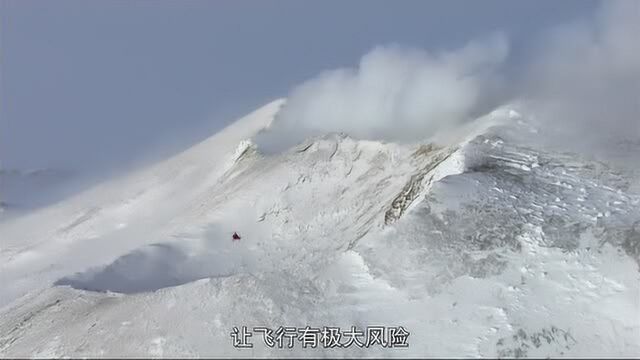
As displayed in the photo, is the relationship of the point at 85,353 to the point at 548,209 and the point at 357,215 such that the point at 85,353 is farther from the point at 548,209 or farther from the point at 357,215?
the point at 548,209

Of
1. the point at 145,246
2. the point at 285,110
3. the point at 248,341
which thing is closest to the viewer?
the point at 248,341

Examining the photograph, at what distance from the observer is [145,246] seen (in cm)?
4078

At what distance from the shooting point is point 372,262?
31641 millimetres

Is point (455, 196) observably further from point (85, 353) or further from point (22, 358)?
point (22, 358)

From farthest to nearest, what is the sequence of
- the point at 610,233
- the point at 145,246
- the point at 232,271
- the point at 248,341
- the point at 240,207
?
the point at 240,207 < the point at 145,246 < the point at 232,271 < the point at 610,233 < the point at 248,341

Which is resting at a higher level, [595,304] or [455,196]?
[455,196]

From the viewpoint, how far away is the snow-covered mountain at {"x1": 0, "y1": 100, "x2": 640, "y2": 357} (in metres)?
27.8

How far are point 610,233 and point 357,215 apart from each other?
1296cm

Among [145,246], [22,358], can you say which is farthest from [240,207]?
[22,358]

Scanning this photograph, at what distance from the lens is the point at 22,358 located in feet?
97.0

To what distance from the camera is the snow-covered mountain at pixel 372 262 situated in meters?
27.8

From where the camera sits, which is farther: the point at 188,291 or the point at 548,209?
the point at 548,209

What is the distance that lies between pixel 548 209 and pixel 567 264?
147 inches

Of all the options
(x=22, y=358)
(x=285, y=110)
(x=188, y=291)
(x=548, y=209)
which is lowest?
(x=22, y=358)
